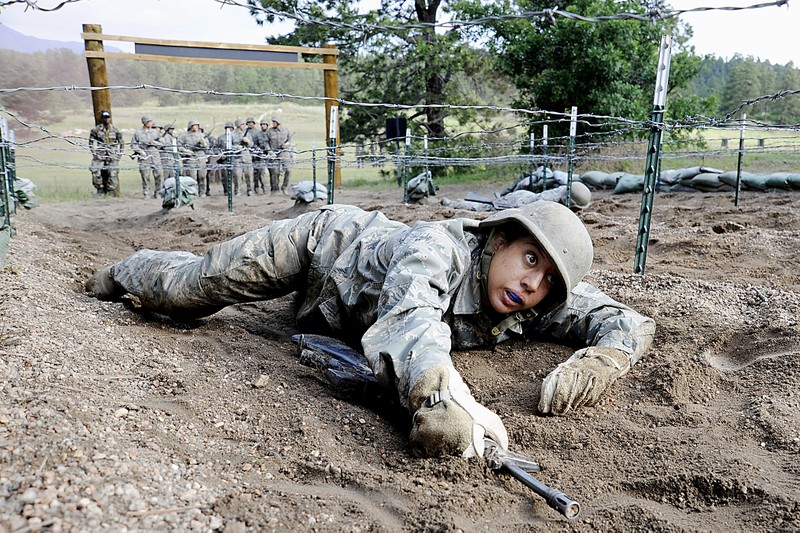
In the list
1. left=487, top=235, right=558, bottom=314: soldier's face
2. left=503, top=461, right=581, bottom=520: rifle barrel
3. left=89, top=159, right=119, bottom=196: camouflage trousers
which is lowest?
left=89, top=159, right=119, bottom=196: camouflage trousers

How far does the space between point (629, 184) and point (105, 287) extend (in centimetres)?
1013

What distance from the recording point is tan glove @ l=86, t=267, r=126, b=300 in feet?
12.8

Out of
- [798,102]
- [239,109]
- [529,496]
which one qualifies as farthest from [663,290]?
[798,102]

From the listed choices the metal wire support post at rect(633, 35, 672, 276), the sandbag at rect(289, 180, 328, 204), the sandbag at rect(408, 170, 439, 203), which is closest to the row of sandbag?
the sandbag at rect(408, 170, 439, 203)

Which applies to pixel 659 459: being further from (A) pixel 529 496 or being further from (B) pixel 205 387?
(B) pixel 205 387

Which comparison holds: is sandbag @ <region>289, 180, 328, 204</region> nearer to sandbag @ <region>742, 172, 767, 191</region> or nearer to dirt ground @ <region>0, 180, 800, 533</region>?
sandbag @ <region>742, 172, 767, 191</region>

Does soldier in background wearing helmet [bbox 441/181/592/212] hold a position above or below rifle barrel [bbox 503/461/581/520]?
below

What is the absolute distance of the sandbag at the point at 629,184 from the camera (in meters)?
12.1

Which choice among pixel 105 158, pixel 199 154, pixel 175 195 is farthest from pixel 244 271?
pixel 199 154

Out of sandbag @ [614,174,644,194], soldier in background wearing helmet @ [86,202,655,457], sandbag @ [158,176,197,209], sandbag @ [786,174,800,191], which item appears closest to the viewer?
soldier in background wearing helmet @ [86,202,655,457]

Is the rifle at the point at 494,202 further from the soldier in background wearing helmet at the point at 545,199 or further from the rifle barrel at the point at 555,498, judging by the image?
the rifle barrel at the point at 555,498

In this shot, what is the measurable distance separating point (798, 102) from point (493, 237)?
34.2 meters

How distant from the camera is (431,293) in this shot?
2445 mm

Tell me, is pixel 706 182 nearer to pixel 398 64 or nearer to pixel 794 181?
pixel 794 181
